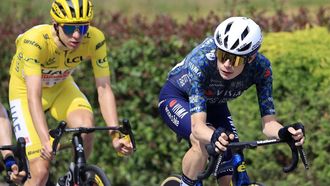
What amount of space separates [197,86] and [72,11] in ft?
5.02

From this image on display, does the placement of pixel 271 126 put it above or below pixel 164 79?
above

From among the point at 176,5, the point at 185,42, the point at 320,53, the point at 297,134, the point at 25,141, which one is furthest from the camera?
the point at 176,5

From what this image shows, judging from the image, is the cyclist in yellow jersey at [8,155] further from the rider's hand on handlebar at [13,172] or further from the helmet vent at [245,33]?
the helmet vent at [245,33]

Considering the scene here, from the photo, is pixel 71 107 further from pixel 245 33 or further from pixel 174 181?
pixel 245 33

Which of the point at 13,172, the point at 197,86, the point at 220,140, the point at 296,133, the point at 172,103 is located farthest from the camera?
the point at 13,172

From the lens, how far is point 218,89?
26.8 ft

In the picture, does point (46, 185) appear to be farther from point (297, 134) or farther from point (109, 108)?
point (297, 134)

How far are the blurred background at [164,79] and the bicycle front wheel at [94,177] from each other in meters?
2.37

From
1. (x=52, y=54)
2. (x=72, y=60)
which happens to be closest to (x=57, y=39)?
(x=52, y=54)

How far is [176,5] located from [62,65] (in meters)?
17.6

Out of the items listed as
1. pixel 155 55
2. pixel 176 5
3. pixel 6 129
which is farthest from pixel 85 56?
pixel 176 5

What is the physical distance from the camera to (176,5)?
87.3 feet

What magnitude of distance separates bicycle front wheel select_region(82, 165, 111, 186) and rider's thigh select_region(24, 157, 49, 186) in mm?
340

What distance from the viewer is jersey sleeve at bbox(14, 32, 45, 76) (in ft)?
28.9
